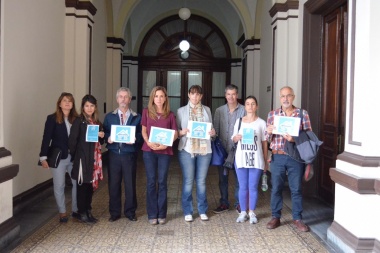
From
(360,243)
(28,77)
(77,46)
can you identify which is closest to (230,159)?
(360,243)

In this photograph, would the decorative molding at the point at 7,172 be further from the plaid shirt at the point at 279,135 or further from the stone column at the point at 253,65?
the stone column at the point at 253,65

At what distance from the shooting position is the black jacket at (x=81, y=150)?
474 cm

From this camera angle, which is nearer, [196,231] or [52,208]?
[196,231]

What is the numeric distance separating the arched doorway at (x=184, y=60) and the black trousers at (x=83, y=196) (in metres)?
10.1

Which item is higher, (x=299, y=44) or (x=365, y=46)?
(x=299, y=44)

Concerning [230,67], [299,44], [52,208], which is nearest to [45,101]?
[52,208]

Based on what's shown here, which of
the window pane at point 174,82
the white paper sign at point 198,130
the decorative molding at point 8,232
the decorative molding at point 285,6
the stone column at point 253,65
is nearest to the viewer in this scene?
the decorative molding at point 8,232

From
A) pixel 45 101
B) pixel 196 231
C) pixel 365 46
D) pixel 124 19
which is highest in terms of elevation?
pixel 124 19

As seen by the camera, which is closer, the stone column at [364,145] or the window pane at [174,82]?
the stone column at [364,145]

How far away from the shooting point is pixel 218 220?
16.8 feet

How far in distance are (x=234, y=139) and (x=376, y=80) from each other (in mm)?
1785

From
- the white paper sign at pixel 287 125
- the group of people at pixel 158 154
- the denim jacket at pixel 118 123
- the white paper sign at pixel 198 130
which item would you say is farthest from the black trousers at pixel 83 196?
the white paper sign at pixel 287 125

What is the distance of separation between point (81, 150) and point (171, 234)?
4.68ft

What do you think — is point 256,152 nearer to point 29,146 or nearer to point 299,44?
point 299,44
